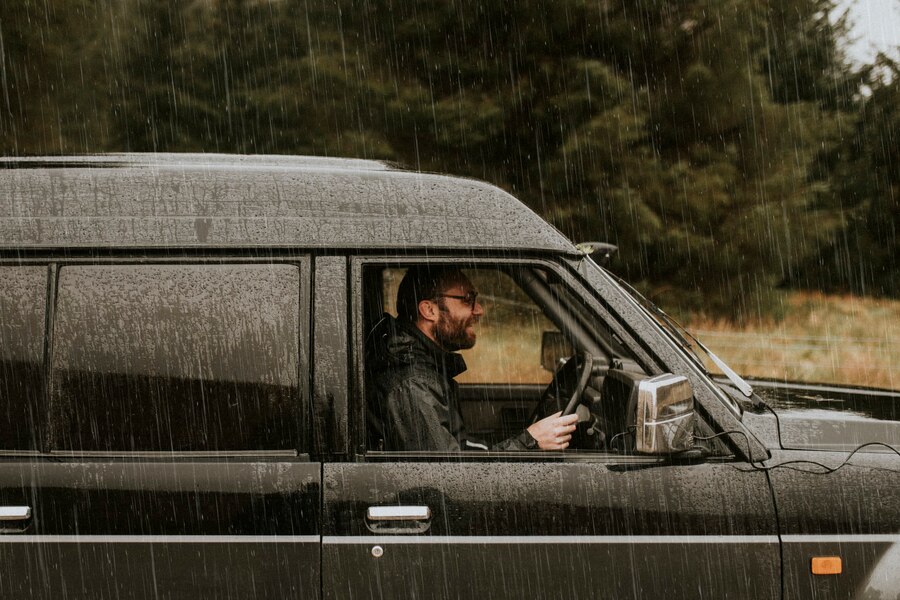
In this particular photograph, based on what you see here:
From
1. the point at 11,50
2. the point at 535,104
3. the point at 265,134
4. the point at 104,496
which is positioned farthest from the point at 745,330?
the point at 104,496

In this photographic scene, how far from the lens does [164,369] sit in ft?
8.10

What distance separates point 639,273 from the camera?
39.7 feet

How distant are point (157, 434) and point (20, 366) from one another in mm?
424

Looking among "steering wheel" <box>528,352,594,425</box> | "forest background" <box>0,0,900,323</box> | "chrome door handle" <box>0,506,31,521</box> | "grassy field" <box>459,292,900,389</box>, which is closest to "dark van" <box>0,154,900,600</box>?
"chrome door handle" <box>0,506,31,521</box>

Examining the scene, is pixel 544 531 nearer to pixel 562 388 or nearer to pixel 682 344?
pixel 682 344

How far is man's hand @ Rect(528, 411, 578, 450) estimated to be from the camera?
274 cm

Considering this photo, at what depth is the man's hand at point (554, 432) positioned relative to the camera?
9.00ft

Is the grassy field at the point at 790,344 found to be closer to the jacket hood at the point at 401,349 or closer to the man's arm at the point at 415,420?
the jacket hood at the point at 401,349

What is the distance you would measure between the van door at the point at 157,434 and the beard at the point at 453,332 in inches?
30.0

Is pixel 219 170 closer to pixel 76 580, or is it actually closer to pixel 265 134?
pixel 76 580

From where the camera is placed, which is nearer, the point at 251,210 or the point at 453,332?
the point at 251,210

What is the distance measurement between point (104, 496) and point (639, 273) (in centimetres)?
1035

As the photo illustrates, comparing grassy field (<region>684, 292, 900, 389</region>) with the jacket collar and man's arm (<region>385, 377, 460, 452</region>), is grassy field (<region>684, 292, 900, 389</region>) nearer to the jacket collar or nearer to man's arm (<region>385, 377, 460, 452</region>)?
the jacket collar

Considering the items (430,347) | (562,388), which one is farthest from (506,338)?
(430,347)
